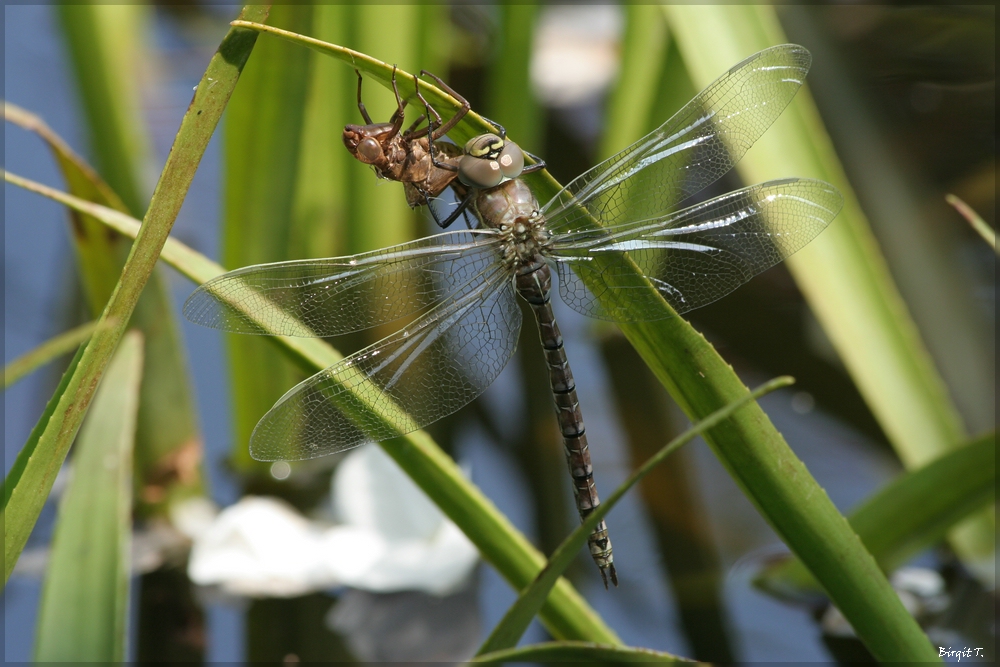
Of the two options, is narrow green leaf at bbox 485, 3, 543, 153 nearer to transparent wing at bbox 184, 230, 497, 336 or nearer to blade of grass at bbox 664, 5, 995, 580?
blade of grass at bbox 664, 5, 995, 580

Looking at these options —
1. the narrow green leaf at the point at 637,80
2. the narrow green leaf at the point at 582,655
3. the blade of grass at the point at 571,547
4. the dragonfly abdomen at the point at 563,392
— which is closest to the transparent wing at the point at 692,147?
the dragonfly abdomen at the point at 563,392

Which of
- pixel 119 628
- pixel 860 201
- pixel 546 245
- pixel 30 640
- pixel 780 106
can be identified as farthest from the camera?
pixel 860 201

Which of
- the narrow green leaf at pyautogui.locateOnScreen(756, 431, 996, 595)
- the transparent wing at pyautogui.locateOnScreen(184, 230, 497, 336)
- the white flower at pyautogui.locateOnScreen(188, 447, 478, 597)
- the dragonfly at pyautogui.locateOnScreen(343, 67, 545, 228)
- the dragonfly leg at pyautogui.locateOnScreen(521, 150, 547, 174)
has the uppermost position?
the dragonfly at pyautogui.locateOnScreen(343, 67, 545, 228)

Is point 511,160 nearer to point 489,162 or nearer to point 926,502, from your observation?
point 489,162

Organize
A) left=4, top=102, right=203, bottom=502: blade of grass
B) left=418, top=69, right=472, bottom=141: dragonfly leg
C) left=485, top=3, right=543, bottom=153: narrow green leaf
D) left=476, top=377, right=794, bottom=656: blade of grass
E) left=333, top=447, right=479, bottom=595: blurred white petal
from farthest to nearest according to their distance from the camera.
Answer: left=485, top=3, right=543, bottom=153: narrow green leaf < left=333, top=447, right=479, bottom=595: blurred white petal < left=4, top=102, right=203, bottom=502: blade of grass < left=418, top=69, right=472, bottom=141: dragonfly leg < left=476, top=377, right=794, bottom=656: blade of grass

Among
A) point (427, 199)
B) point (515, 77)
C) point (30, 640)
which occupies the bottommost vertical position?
point (30, 640)

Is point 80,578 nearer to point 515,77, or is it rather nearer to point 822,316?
point 822,316

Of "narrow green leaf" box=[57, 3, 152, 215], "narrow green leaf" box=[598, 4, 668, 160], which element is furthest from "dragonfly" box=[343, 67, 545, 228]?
"narrow green leaf" box=[598, 4, 668, 160]

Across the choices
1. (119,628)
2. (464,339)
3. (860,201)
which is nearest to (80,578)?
(119,628)

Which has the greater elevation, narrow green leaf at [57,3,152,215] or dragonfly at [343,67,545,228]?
narrow green leaf at [57,3,152,215]
